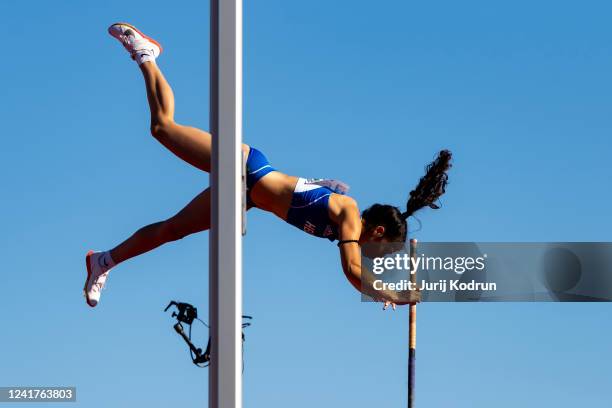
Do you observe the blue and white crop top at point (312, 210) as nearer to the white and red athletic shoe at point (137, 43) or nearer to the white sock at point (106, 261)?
the white and red athletic shoe at point (137, 43)

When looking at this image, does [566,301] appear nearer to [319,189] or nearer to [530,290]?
[530,290]

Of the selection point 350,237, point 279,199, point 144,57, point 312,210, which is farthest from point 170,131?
point 350,237

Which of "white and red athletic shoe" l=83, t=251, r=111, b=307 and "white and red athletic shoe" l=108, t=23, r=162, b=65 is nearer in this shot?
"white and red athletic shoe" l=108, t=23, r=162, b=65

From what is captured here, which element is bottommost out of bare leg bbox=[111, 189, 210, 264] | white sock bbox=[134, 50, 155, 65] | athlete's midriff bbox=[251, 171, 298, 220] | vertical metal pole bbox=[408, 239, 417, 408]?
vertical metal pole bbox=[408, 239, 417, 408]

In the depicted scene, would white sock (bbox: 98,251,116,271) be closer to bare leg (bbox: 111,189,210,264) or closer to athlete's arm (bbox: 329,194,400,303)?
bare leg (bbox: 111,189,210,264)

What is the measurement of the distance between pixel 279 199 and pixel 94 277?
136 centimetres

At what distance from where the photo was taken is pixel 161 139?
4062 millimetres

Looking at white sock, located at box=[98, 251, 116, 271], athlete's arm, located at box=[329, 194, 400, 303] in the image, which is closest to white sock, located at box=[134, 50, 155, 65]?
athlete's arm, located at box=[329, 194, 400, 303]

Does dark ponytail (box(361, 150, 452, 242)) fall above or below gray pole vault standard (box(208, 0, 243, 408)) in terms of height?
above

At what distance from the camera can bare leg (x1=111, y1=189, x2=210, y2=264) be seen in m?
4.48

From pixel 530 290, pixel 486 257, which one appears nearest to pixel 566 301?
pixel 530 290

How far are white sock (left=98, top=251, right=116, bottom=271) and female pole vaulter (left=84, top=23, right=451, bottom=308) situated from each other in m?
0.22

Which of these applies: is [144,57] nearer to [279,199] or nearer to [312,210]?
[279,199]

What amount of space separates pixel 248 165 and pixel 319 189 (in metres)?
0.44
